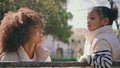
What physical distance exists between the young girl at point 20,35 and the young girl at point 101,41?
0.38m

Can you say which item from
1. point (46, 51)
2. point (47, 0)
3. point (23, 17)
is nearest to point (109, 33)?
point (46, 51)

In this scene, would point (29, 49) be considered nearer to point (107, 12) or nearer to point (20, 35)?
point (20, 35)

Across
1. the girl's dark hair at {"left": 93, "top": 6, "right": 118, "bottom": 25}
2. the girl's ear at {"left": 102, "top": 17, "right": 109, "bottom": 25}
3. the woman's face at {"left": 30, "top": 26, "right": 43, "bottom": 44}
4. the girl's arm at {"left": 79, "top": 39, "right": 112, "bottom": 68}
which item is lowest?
the girl's arm at {"left": 79, "top": 39, "right": 112, "bottom": 68}

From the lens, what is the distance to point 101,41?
289cm

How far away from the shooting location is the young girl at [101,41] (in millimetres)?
2740

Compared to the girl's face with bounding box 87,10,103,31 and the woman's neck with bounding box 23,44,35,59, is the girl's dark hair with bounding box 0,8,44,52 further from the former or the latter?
the girl's face with bounding box 87,10,103,31

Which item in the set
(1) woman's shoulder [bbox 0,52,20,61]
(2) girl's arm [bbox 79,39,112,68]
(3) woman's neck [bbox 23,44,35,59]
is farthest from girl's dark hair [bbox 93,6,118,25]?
(1) woman's shoulder [bbox 0,52,20,61]

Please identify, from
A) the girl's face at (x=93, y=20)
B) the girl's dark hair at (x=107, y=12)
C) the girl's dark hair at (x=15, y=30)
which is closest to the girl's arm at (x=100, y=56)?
the girl's face at (x=93, y=20)

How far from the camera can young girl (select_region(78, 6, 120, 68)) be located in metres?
2.74

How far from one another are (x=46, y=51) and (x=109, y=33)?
0.51m

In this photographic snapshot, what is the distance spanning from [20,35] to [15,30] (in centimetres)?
5

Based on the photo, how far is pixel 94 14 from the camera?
310 cm

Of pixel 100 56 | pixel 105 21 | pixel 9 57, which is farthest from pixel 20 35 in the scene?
pixel 105 21

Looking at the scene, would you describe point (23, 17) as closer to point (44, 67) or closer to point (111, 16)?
point (44, 67)
